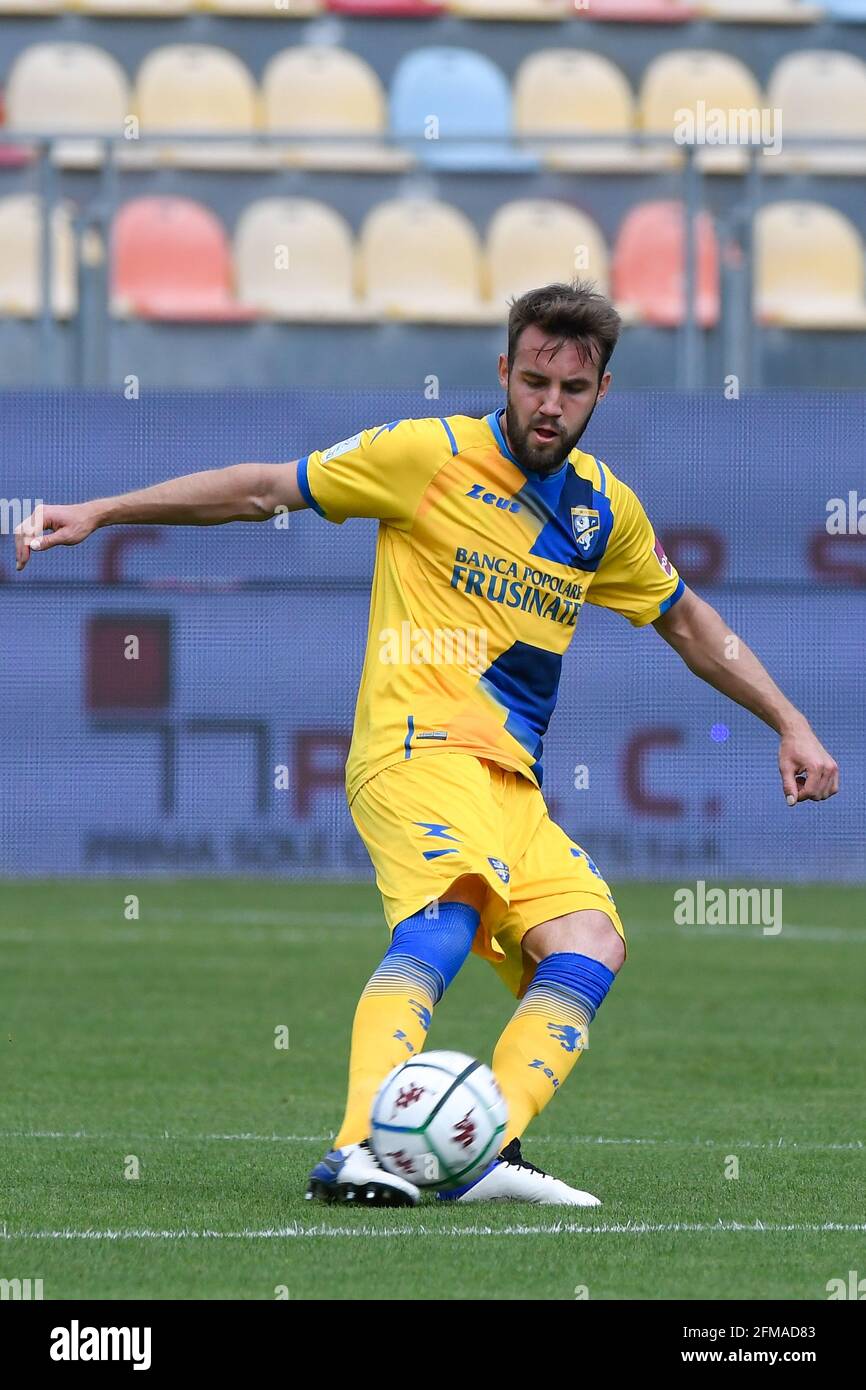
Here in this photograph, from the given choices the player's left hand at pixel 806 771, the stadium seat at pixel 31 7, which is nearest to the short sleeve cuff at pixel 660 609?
the player's left hand at pixel 806 771

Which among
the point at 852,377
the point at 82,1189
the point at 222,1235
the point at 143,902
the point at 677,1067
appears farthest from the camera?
the point at 852,377

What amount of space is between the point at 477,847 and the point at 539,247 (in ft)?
36.8

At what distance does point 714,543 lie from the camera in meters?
13.8

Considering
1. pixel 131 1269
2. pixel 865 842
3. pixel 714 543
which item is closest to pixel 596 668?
pixel 714 543

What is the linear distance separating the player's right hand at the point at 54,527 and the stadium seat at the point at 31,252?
938 centimetres

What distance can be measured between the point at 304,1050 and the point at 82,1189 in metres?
2.85

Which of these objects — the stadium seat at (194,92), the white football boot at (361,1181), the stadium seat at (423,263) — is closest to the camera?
the white football boot at (361,1181)

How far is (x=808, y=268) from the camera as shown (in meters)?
15.3

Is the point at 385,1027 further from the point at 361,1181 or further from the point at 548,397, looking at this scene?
the point at 548,397

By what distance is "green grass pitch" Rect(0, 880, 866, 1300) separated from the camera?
155 inches

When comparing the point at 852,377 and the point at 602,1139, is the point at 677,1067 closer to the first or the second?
the point at 602,1139

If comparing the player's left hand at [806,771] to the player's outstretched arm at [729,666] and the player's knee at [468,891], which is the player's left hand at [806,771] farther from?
the player's knee at [468,891]

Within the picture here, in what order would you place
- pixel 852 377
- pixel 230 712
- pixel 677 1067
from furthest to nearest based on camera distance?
pixel 852 377, pixel 230 712, pixel 677 1067

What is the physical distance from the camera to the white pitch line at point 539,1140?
223 inches
